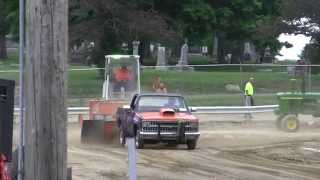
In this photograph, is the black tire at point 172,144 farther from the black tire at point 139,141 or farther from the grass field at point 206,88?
→ the grass field at point 206,88

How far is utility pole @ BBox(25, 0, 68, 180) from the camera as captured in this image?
6797 mm

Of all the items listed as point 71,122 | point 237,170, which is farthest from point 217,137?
point 237,170

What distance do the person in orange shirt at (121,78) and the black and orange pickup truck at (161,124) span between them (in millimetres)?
6611

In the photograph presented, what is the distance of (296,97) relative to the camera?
89.6ft

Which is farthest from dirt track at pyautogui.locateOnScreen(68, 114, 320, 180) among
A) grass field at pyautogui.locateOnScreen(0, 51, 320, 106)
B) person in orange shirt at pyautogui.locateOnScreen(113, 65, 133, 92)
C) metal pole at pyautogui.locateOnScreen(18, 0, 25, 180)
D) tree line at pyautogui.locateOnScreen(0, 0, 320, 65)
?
tree line at pyautogui.locateOnScreen(0, 0, 320, 65)

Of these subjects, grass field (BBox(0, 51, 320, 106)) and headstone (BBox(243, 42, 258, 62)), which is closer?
grass field (BBox(0, 51, 320, 106))

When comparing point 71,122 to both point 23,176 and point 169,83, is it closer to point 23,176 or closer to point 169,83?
point 169,83

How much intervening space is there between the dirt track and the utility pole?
7.04 meters

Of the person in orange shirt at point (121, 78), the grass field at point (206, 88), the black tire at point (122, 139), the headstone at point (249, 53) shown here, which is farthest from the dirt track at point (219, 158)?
the headstone at point (249, 53)

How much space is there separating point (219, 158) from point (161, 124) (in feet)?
8.11

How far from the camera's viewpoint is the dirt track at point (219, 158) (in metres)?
14.8

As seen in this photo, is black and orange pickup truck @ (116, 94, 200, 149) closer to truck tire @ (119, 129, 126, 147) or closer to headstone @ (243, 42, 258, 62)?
truck tire @ (119, 129, 126, 147)

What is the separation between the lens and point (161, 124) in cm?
2006

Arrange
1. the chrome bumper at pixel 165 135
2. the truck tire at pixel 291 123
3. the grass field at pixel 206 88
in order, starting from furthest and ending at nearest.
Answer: the grass field at pixel 206 88 → the truck tire at pixel 291 123 → the chrome bumper at pixel 165 135
